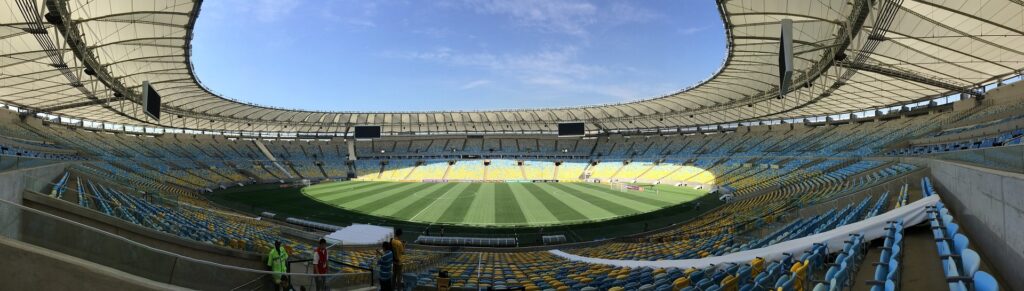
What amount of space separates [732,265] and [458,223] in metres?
21.7

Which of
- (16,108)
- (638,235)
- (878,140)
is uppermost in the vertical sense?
(16,108)

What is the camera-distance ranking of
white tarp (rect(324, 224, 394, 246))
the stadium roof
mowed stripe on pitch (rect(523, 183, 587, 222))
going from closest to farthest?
the stadium roof < white tarp (rect(324, 224, 394, 246)) < mowed stripe on pitch (rect(523, 183, 587, 222))

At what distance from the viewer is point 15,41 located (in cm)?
2139

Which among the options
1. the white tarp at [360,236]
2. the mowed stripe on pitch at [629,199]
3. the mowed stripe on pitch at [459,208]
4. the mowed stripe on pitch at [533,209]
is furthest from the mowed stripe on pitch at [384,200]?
the mowed stripe on pitch at [629,199]

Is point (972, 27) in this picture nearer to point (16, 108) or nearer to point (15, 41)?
point (15, 41)

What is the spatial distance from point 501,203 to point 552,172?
88.3ft

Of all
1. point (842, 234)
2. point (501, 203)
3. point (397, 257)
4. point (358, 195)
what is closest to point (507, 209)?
point (501, 203)

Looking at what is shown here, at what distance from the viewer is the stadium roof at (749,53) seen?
60.0 ft

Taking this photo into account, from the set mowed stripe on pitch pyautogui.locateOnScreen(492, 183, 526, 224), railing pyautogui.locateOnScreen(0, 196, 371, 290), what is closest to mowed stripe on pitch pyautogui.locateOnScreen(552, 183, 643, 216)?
mowed stripe on pitch pyautogui.locateOnScreen(492, 183, 526, 224)

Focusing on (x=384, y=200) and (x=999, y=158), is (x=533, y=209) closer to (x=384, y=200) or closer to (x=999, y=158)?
(x=384, y=200)

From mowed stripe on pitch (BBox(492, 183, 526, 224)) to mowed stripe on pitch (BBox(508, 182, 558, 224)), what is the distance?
318 mm

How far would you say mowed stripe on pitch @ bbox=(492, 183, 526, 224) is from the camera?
29.2 metres

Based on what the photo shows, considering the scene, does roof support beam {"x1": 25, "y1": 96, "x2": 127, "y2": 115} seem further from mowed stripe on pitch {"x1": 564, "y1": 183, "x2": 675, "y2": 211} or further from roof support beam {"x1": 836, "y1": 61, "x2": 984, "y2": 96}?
roof support beam {"x1": 836, "y1": 61, "x2": 984, "y2": 96}

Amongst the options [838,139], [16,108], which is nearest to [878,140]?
[838,139]
